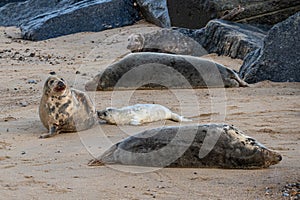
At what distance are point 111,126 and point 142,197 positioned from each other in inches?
87.3

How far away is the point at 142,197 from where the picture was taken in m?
3.29

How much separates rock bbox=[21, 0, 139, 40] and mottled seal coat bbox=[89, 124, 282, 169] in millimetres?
8829

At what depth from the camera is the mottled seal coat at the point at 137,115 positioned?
5523 mm

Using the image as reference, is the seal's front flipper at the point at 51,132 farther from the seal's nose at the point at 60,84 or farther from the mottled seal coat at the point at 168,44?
the mottled seal coat at the point at 168,44

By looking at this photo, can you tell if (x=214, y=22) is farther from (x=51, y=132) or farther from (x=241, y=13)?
(x=51, y=132)

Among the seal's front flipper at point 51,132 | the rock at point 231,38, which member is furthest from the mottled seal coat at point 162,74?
the seal's front flipper at point 51,132

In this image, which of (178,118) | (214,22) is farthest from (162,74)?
(214,22)

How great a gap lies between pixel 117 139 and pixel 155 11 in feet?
26.0

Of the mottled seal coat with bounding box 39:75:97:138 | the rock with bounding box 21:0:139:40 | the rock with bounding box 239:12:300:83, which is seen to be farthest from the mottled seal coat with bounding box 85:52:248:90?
the rock with bounding box 21:0:139:40

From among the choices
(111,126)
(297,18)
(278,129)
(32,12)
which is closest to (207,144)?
(278,129)

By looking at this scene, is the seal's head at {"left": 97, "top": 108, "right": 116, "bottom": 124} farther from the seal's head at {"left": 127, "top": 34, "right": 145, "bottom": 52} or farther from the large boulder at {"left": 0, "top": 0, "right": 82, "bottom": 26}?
the large boulder at {"left": 0, "top": 0, "right": 82, "bottom": 26}

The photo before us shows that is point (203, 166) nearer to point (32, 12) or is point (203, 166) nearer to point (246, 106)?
point (246, 106)

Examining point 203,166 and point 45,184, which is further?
point 203,166

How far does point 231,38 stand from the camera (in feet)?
31.1
